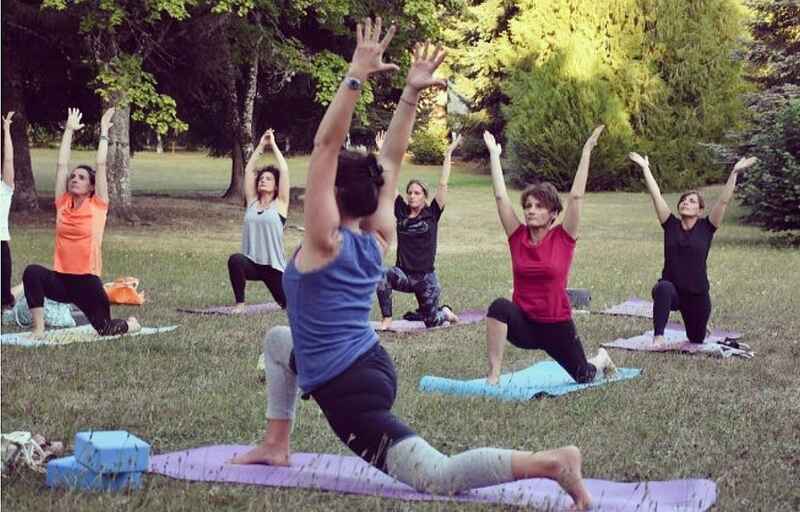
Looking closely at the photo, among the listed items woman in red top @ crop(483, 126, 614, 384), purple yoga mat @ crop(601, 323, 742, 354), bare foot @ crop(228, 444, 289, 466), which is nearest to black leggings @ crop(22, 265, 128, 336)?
woman in red top @ crop(483, 126, 614, 384)

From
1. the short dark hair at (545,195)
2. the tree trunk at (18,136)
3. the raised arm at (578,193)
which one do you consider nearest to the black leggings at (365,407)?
the raised arm at (578,193)

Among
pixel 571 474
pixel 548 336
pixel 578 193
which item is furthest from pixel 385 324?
pixel 571 474

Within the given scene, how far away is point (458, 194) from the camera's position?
41781 mm

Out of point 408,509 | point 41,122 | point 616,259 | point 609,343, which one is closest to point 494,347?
point 609,343

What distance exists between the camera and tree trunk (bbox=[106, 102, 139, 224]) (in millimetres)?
22703

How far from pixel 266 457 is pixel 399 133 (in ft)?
5.62

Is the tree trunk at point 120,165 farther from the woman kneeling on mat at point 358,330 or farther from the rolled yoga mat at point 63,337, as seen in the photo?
the woman kneeling on mat at point 358,330

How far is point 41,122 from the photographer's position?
2727 cm

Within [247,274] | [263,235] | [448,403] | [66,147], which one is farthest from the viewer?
[247,274]

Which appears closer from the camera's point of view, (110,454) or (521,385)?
(110,454)

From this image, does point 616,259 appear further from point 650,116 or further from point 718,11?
point 718,11

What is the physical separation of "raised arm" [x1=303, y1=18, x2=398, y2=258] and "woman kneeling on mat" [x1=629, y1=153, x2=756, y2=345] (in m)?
5.98

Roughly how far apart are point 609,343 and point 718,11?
118 ft

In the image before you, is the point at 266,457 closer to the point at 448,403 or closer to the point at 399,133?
the point at 399,133
